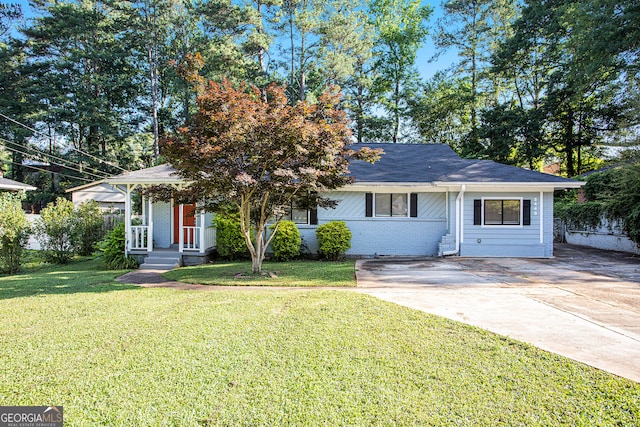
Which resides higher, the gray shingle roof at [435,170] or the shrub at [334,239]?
the gray shingle roof at [435,170]

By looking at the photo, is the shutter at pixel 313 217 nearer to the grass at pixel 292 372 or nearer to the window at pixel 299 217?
the window at pixel 299 217

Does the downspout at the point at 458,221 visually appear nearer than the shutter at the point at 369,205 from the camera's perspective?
Yes

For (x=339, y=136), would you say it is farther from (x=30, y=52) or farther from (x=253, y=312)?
(x=30, y=52)

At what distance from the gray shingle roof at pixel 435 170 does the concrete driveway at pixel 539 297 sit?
9.01 feet

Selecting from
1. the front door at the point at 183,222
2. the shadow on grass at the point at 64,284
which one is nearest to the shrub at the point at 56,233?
the shadow on grass at the point at 64,284

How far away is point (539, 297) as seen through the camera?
6.49 metres

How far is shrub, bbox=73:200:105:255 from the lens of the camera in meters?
13.0

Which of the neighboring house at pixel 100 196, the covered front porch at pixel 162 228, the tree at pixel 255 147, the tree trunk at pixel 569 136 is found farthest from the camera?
the neighboring house at pixel 100 196

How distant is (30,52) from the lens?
27938 mm

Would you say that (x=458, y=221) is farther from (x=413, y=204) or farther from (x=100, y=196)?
(x=100, y=196)

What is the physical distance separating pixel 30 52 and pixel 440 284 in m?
35.6

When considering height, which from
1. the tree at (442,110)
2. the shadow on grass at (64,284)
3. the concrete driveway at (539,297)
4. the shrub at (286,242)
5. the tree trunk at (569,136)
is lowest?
the shadow on grass at (64,284)

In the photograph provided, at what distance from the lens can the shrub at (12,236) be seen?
1079cm

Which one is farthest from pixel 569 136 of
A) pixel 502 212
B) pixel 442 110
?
pixel 502 212
